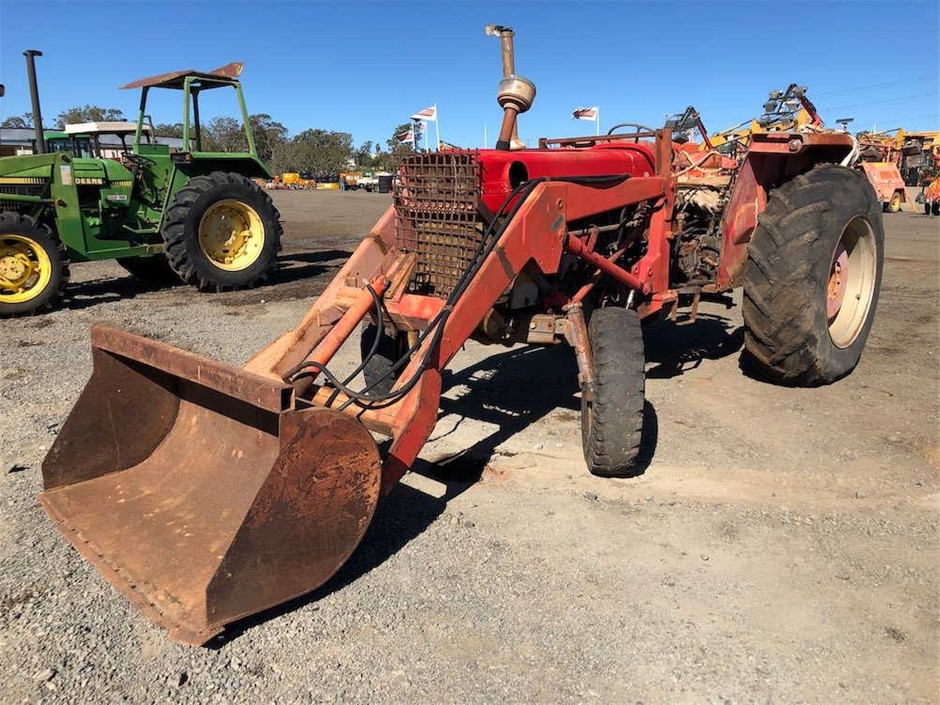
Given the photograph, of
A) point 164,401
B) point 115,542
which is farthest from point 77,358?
point 115,542

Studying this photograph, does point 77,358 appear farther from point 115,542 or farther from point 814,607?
point 814,607

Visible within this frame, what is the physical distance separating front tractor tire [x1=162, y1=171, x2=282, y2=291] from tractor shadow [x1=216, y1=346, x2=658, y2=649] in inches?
184

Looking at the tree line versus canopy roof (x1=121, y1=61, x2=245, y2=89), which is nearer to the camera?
canopy roof (x1=121, y1=61, x2=245, y2=89)

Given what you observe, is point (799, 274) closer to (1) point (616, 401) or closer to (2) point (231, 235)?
(1) point (616, 401)

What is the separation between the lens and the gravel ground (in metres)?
2.35

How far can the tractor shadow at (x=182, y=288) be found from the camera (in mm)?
8836

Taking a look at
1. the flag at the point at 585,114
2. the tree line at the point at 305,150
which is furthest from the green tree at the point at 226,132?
the flag at the point at 585,114

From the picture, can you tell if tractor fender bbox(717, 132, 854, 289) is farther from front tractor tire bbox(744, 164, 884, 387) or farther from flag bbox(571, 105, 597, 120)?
flag bbox(571, 105, 597, 120)

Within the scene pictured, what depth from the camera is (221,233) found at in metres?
9.45

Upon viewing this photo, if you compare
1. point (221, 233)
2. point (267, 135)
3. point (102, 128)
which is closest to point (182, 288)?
point (221, 233)

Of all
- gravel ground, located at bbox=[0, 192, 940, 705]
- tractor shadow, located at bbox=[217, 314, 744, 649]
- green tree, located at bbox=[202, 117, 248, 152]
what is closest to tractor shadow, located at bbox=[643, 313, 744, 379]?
tractor shadow, located at bbox=[217, 314, 744, 649]

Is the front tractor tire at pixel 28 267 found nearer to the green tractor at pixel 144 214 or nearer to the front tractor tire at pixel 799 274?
the green tractor at pixel 144 214

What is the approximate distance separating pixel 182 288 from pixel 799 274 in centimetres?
795

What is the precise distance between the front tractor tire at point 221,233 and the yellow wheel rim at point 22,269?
137 centimetres
